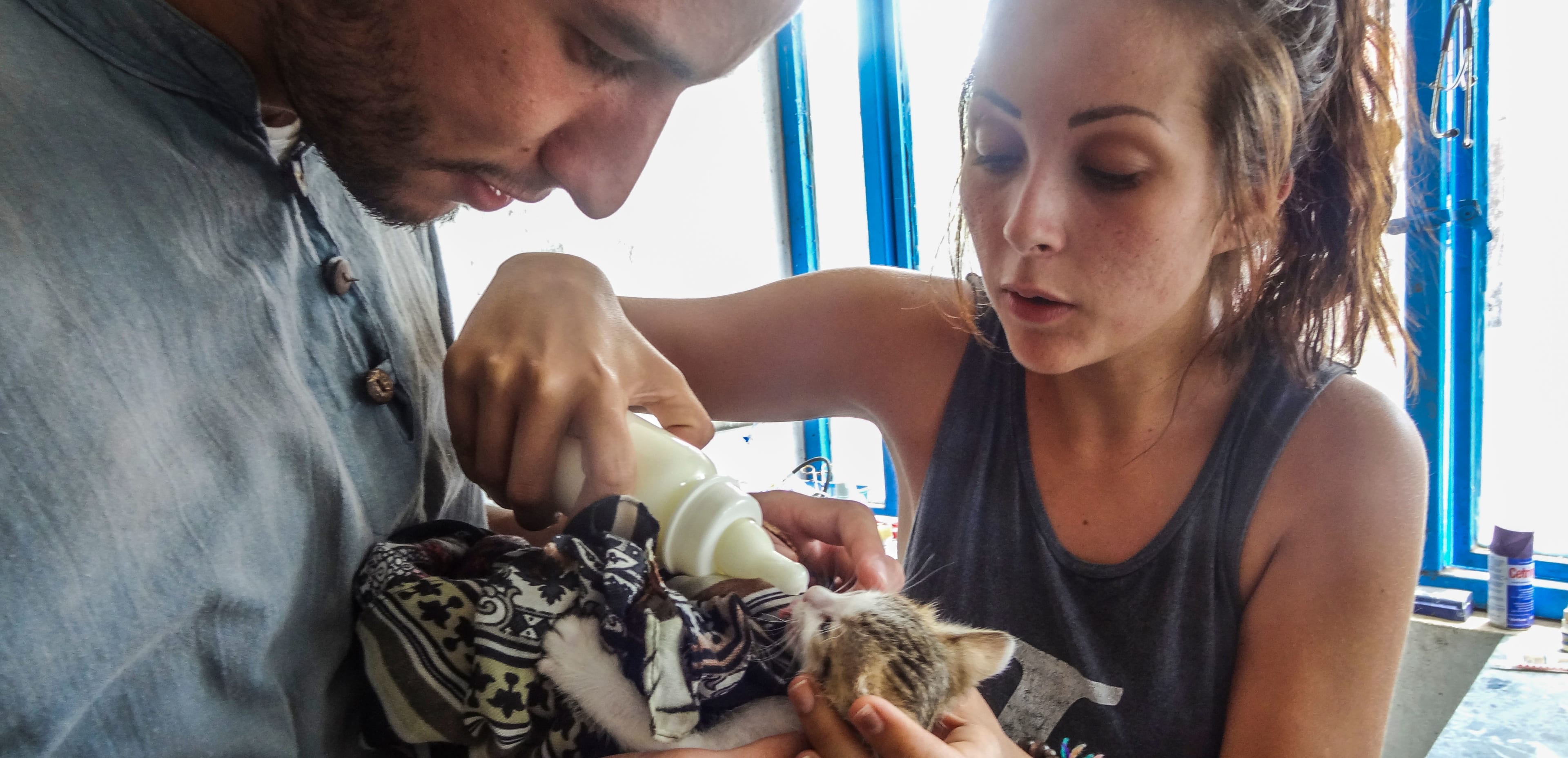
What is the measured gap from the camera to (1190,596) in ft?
3.57

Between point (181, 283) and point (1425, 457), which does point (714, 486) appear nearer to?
point (181, 283)

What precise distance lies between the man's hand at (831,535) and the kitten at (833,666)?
50 millimetres

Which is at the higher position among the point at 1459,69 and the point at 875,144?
the point at 875,144

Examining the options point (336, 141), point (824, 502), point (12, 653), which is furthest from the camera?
point (824, 502)

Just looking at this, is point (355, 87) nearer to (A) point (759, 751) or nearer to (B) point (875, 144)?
(A) point (759, 751)

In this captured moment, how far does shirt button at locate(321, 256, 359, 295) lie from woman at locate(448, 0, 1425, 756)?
106mm

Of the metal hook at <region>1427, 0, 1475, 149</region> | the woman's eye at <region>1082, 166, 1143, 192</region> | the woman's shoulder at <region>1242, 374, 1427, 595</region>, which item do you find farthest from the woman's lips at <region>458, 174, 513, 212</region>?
the metal hook at <region>1427, 0, 1475, 149</region>

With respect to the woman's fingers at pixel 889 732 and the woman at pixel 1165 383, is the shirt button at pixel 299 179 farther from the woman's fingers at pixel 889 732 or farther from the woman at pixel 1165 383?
the woman's fingers at pixel 889 732

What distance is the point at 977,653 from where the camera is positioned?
2.61 feet

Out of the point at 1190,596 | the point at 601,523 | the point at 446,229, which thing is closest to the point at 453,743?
the point at 601,523

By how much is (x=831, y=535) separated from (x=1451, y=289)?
199cm

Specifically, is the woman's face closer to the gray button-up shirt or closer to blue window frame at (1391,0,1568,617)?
the gray button-up shirt

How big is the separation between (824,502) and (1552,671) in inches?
68.7

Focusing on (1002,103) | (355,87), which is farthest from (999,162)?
(355,87)
